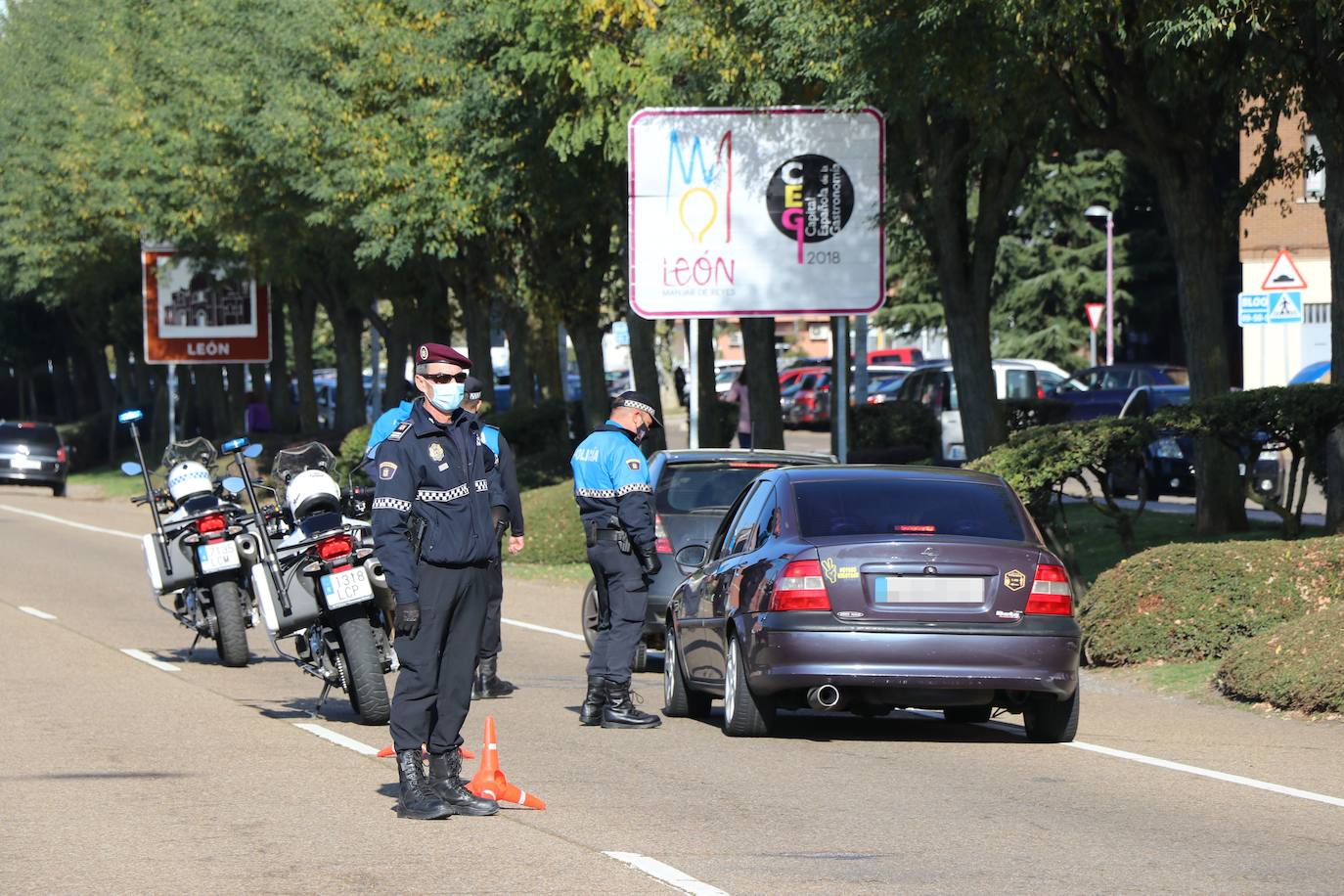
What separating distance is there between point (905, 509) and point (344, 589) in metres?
3.00

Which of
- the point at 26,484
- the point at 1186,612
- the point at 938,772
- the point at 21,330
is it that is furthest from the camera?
the point at 21,330

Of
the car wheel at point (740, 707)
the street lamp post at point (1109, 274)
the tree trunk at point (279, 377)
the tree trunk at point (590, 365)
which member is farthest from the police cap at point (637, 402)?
the street lamp post at point (1109, 274)

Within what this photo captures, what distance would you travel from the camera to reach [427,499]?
8.56 m

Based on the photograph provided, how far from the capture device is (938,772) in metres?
10.4

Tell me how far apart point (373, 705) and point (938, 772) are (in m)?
3.25

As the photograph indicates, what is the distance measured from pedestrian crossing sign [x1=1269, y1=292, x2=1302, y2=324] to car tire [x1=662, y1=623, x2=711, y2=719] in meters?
13.9

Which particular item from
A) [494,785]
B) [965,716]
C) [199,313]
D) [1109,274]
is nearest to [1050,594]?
[965,716]

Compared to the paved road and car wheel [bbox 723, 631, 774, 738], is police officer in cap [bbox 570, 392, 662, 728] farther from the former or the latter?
car wheel [bbox 723, 631, 774, 738]

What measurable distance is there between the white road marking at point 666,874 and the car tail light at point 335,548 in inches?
167

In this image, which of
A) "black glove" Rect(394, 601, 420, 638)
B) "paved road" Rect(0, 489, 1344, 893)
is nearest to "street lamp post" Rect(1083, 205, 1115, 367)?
"paved road" Rect(0, 489, 1344, 893)

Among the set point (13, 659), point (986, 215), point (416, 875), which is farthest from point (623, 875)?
point (986, 215)

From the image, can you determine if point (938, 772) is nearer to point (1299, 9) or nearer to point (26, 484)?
point (1299, 9)

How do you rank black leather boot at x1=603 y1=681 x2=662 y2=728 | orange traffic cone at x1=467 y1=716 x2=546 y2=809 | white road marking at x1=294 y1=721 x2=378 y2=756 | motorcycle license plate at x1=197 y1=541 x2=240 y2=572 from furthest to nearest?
motorcycle license plate at x1=197 y1=541 x2=240 y2=572
black leather boot at x1=603 y1=681 x2=662 y2=728
white road marking at x1=294 y1=721 x2=378 y2=756
orange traffic cone at x1=467 y1=716 x2=546 y2=809

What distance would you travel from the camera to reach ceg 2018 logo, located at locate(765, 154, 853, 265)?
81.0 ft
